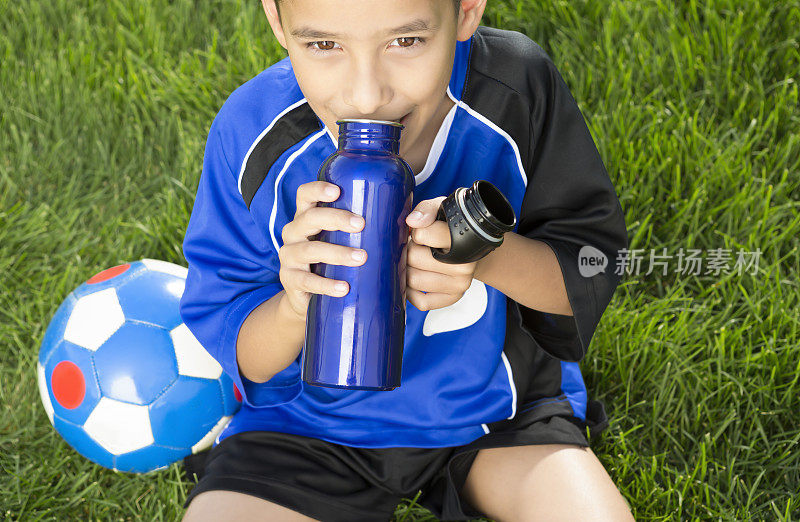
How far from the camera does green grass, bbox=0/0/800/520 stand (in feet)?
6.35

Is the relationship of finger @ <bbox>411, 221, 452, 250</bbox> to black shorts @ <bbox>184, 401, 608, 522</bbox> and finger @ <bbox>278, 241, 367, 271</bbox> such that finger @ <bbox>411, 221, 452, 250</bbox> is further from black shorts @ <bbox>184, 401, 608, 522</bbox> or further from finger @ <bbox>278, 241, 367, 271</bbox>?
black shorts @ <bbox>184, 401, 608, 522</bbox>

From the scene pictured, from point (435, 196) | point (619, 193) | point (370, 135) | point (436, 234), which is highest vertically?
point (370, 135)

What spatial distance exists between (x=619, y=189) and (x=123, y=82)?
67.8 inches

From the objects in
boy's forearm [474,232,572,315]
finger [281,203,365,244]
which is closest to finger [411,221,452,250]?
finger [281,203,365,244]

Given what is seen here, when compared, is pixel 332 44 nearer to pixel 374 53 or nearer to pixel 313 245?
pixel 374 53

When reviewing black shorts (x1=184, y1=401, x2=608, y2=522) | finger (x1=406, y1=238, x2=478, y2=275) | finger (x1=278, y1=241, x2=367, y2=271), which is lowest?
black shorts (x1=184, y1=401, x2=608, y2=522)

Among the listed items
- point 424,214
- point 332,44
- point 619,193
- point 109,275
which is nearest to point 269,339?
point 424,214

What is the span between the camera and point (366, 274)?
1.20 metres

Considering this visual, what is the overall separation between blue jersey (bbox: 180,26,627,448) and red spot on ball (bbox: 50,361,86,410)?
402 millimetres

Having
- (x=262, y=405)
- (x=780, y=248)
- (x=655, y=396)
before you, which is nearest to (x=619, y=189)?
(x=780, y=248)

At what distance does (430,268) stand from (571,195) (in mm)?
417

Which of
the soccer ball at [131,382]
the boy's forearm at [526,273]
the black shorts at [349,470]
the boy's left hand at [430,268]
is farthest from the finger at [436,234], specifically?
the soccer ball at [131,382]

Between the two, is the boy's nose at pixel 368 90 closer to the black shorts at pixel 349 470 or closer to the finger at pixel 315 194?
the finger at pixel 315 194

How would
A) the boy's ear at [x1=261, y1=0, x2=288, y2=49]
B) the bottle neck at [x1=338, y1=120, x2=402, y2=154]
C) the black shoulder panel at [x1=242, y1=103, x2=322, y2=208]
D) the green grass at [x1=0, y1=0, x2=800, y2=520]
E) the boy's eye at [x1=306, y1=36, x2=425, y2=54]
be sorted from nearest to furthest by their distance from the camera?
the bottle neck at [x1=338, y1=120, x2=402, y2=154] < the boy's eye at [x1=306, y1=36, x2=425, y2=54] < the boy's ear at [x1=261, y1=0, x2=288, y2=49] < the black shoulder panel at [x1=242, y1=103, x2=322, y2=208] < the green grass at [x1=0, y1=0, x2=800, y2=520]
